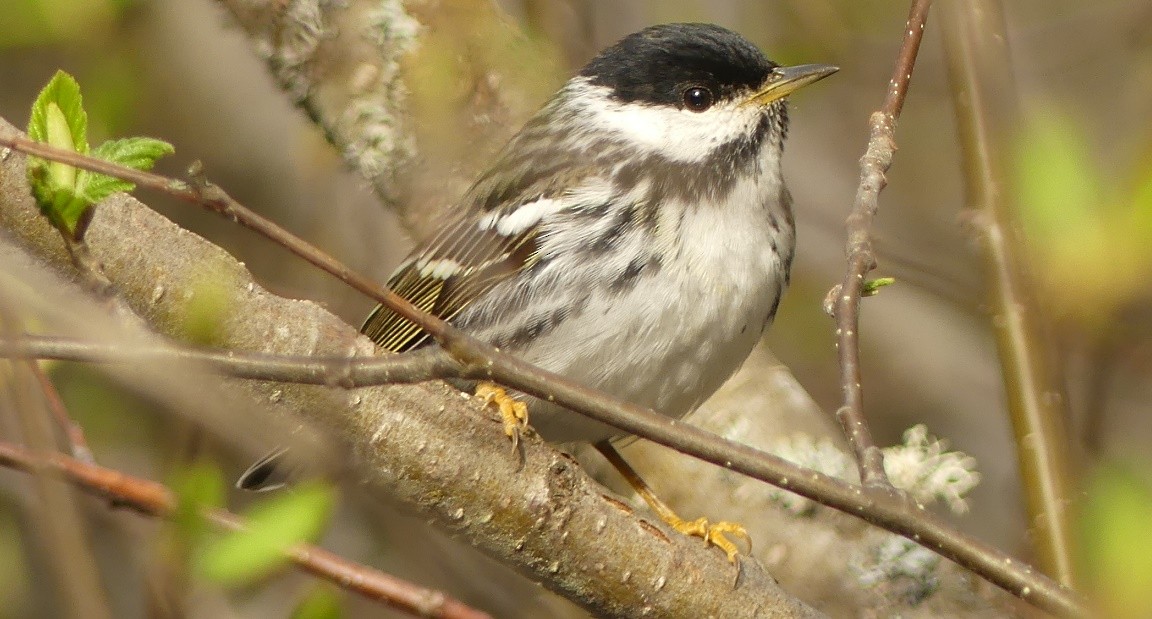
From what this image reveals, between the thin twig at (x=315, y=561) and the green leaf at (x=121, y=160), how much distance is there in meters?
0.88

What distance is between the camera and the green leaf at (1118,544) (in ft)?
6.39

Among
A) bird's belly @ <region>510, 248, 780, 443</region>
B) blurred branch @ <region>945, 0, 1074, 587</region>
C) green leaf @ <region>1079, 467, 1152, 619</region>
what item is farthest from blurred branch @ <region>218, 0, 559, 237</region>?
green leaf @ <region>1079, 467, 1152, 619</region>

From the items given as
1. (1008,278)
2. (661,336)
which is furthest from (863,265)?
(661,336)

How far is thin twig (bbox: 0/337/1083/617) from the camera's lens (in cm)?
171

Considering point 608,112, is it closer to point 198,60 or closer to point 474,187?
point 474,187

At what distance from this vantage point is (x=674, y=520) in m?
3.65

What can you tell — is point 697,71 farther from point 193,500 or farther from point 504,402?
point 193,500

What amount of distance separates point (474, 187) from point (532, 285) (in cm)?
78

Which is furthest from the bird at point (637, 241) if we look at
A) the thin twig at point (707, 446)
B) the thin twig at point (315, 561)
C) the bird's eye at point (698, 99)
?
the thin twig at point (707, 446)

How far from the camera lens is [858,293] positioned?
212 cm

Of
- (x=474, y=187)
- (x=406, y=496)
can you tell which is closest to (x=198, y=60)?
(x=474, y=187)

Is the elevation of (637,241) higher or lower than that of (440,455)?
higher

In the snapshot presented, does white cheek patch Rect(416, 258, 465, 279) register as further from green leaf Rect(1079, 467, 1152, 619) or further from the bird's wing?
green leaf Rect(1079, 467, 1152, 619)

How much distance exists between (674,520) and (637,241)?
0.91 metres
